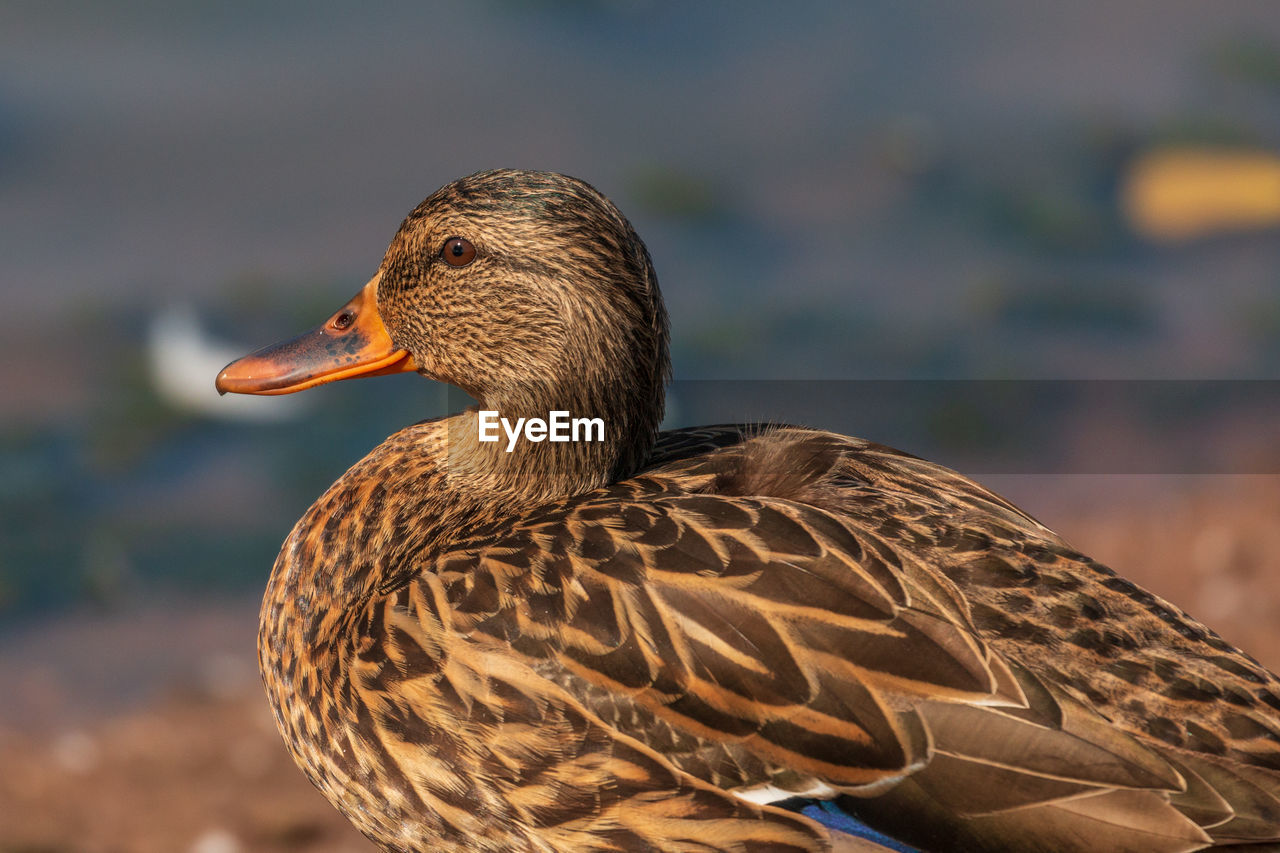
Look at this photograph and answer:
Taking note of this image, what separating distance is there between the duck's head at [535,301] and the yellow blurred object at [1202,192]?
19.5 feet

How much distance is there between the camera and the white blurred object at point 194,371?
21.8ft

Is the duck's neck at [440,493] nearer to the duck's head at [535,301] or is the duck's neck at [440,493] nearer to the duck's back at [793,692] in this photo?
the duck's head at [535,301]

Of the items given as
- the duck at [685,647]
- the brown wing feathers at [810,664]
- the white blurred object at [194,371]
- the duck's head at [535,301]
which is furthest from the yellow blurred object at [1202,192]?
the brown wing feathers at [810,664]

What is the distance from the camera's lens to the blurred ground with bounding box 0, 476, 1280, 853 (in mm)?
4570

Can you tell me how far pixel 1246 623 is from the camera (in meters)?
5.04

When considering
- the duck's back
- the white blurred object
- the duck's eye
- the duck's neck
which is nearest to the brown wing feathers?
the duck's back

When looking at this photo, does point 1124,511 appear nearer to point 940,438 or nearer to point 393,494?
point 940,438

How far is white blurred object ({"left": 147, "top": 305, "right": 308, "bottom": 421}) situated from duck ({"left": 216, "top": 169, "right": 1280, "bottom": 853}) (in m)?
3.69

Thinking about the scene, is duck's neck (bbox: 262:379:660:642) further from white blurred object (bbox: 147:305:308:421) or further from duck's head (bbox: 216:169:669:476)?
white blurred object (bbox: 147:305:308:421)

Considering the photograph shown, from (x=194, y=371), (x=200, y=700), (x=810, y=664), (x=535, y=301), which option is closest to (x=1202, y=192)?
(x=194, y=371)

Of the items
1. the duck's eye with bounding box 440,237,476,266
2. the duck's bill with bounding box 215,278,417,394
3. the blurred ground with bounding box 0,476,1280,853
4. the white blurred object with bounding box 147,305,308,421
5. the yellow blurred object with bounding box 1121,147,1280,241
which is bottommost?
the blurred ground with bounding box 0,476,1280,853

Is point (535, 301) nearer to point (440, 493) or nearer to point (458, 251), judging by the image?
point (458, 251)

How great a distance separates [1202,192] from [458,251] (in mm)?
6640

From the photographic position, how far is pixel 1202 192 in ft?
27.9
